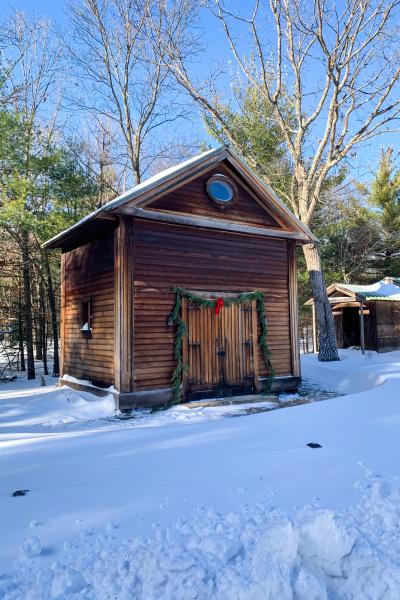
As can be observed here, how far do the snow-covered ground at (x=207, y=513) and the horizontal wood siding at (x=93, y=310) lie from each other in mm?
3943

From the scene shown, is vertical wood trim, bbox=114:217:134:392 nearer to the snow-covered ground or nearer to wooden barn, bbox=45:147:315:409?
wooden barn, bbox=45:147:315:409

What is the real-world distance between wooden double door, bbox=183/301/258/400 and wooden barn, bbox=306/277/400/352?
36.0ft

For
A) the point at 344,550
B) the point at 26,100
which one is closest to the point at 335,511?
the point at 344,550

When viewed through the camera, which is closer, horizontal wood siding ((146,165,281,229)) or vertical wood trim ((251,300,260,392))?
horizontal wood siding ((146,165,281,229))

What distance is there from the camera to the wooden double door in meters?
9.37

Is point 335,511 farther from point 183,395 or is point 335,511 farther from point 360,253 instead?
point 360,253

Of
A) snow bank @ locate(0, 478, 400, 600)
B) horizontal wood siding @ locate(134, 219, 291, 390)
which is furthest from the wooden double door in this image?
snow bank @ locate(0, 478, 400, 600)

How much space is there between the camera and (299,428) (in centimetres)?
551

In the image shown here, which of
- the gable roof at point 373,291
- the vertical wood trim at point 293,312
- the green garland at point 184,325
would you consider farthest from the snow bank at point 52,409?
the gable roof at point 373,291

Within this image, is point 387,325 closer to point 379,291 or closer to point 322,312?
point 379,291

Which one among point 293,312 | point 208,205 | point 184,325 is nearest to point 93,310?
point 184,325

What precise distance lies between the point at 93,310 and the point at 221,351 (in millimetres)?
3260

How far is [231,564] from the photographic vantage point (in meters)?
2.41

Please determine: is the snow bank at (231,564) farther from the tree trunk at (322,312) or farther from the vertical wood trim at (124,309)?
the tree trunk at (322,312)
